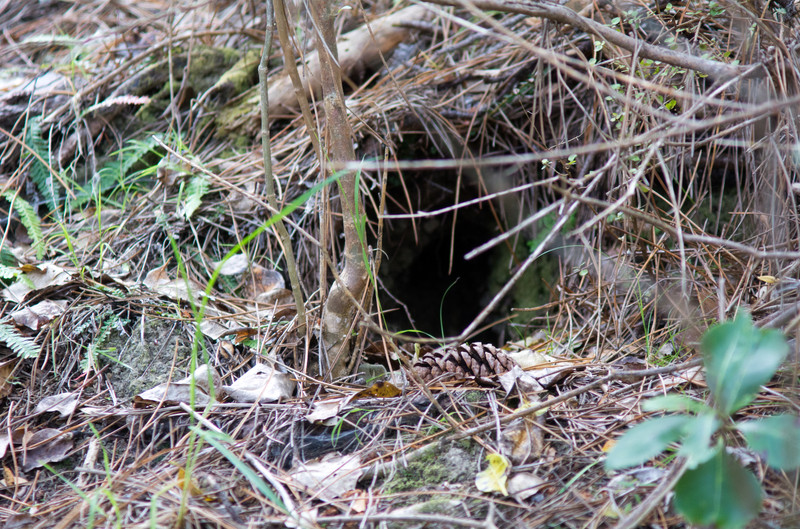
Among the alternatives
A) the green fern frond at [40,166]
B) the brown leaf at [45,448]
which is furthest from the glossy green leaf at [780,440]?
the green fern frond at [40,166]

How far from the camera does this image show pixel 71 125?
2.74 m

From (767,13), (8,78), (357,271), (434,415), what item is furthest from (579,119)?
(8,78)

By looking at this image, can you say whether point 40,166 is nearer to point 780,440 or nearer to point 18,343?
point 18,343

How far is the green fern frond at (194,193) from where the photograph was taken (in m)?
2.36

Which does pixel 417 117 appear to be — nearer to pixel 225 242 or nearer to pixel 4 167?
pixel 225 242

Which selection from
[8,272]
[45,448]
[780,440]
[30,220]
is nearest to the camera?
[780,440]

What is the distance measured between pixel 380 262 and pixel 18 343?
4.12ft

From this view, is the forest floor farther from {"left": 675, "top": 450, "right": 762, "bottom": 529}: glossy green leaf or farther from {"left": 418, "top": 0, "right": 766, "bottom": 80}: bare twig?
{"left": 675, "top": 450, "right": 762, "bottom": 529}: glossy green leaf

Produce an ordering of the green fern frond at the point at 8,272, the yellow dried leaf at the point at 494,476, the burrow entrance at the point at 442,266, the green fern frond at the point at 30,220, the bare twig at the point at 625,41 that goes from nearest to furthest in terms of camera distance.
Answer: the yellow dried leaf at the point at 494,476
the bare twig at the point at 625,41
the green fern frond at the point at 8,272
the green fern frond at the point at 30,220
the burrow entrance at the point at 442,266

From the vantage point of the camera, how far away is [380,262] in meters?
2.15

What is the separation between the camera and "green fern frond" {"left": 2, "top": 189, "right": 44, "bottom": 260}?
7.39 ft

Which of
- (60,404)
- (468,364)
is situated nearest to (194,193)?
(60,404)

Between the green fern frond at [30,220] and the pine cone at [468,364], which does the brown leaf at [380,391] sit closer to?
the pine cone at [468,364]

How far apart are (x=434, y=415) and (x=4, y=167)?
8.08 ft
